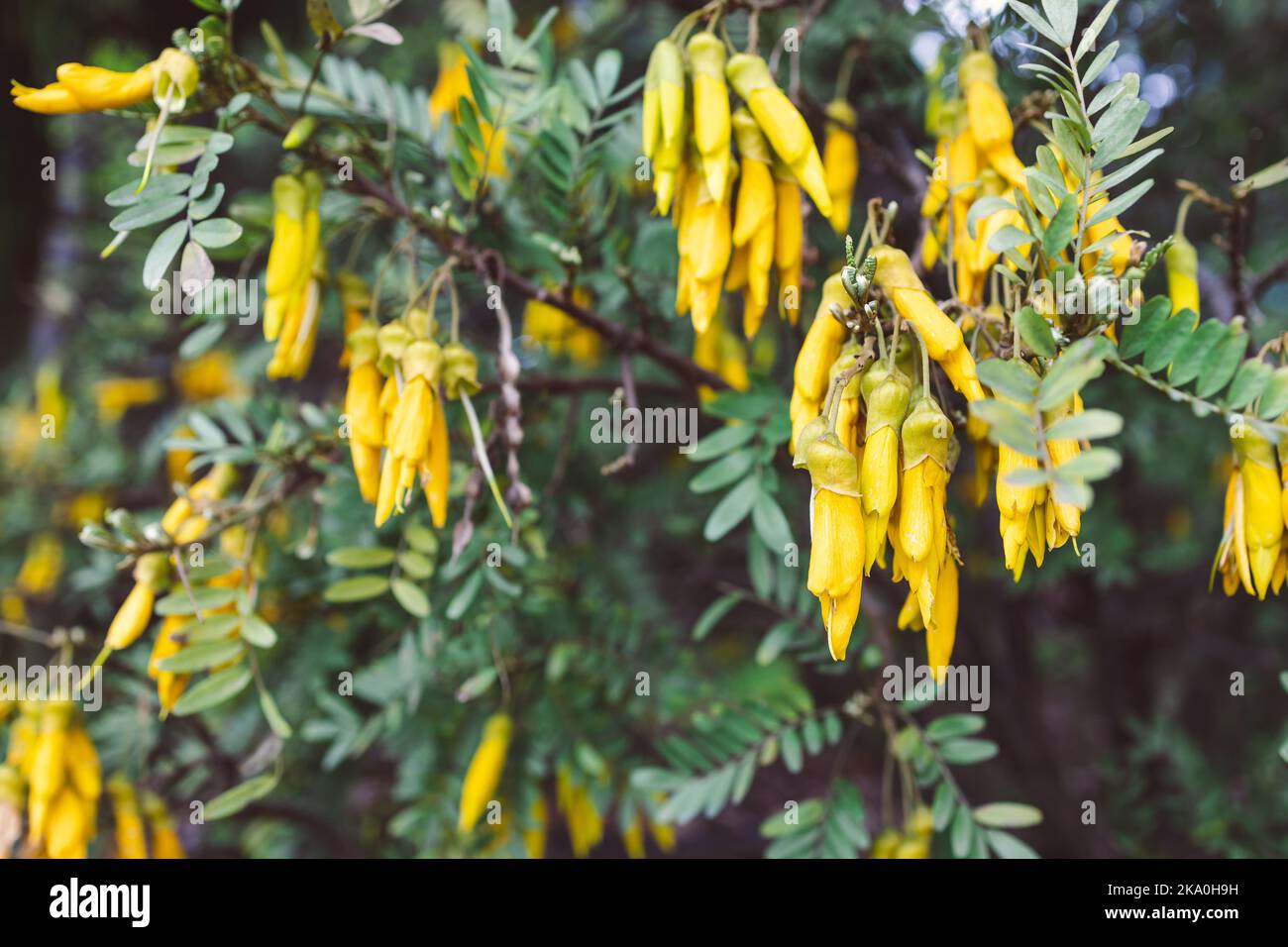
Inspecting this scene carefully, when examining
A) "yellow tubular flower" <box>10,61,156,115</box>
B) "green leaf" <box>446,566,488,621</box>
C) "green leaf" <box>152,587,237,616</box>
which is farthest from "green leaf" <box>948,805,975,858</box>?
"yellow tubular flower" <box>10,61,156,115</box>

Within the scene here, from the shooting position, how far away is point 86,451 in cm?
203

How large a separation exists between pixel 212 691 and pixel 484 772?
0.38 meters

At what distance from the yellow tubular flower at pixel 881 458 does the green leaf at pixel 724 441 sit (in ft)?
1.08

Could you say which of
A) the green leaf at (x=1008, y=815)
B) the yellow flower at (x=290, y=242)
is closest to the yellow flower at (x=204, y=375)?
the yellow flower at (x=290, y=242)

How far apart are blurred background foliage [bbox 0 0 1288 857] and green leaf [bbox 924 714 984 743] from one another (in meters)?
0.11

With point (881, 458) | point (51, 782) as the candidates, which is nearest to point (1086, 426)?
point (881, 458)

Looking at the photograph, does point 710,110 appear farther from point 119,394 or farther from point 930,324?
point 119,394

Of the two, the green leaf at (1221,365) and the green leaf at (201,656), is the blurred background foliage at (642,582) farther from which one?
the green leaf at (1221,365)

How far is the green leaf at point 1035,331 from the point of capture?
25.8 inches

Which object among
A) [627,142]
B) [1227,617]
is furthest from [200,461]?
[1227,617]

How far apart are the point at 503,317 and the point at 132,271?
4.79 ft

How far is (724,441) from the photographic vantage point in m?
1.01

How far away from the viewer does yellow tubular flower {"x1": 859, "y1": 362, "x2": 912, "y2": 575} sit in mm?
663
